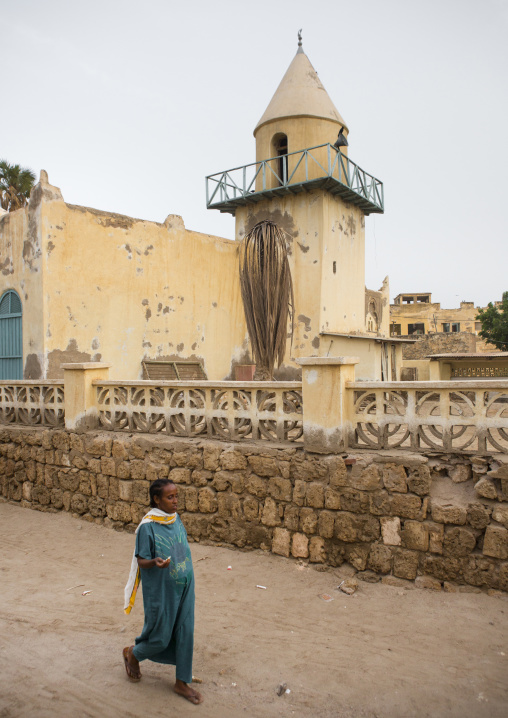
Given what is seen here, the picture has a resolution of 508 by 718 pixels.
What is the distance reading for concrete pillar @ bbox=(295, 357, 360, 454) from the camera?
5.16 m

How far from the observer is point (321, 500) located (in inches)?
208

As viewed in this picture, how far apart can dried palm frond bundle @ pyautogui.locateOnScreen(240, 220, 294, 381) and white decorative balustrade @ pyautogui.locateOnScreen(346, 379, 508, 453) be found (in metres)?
2.13

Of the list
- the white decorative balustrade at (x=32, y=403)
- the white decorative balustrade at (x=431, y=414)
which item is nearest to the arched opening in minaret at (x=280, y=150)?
the white decorative balustrade at (x=32, y=403)

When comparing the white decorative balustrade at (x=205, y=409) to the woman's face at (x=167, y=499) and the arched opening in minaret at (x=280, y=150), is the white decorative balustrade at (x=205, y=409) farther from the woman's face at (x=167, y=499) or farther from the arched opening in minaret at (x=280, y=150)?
the arched opening in minaret at (x=280, y=150)

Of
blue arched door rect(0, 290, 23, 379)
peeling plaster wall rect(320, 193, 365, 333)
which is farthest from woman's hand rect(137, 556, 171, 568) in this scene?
peeling plaster wall rect(320, 193, 365, 333)

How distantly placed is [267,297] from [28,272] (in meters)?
5.49

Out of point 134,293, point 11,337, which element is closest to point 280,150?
point 134,293

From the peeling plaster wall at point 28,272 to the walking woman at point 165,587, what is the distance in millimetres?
7315

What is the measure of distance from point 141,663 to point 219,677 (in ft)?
2.07

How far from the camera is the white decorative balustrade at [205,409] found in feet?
18.5

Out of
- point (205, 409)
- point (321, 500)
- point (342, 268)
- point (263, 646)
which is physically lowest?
point (263, 646)

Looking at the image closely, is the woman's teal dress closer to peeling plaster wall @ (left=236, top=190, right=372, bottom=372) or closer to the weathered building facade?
the weathered building facade

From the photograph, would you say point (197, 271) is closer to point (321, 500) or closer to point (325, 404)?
point (325, 404)

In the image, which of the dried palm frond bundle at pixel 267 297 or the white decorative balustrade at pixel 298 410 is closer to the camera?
the white decorative balustrade at pixel 298 410
